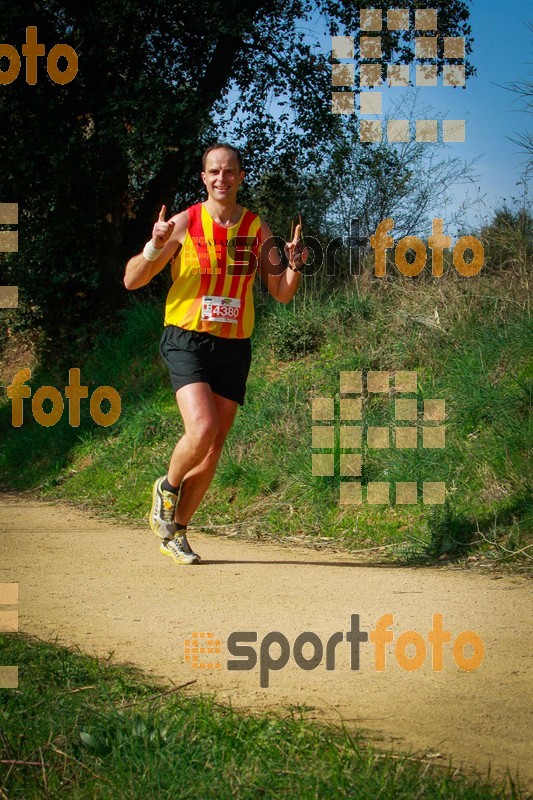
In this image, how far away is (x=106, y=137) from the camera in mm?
12727

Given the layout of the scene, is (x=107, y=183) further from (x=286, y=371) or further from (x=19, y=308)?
(x=286, y=371)

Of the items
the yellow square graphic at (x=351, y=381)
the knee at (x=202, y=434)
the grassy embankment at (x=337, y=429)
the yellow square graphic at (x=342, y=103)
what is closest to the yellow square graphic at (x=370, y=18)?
the yellow square graphic at (x=342, y=103)

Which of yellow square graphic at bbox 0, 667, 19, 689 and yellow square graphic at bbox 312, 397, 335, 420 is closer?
yellow square graphic at bbox 0, 667, 19, 689

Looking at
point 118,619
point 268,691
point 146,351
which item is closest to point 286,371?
point 146,351

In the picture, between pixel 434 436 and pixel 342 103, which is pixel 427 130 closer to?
pixel 342 103

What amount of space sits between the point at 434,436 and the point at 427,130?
194 inches

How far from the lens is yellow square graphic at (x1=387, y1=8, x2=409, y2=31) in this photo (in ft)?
41.1

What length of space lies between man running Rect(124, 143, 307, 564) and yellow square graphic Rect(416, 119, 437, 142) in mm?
5784

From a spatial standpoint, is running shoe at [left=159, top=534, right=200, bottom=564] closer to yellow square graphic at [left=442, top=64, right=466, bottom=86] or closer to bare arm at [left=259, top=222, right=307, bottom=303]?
bare arm at [left=259, top=222, right=307, bottom=303]

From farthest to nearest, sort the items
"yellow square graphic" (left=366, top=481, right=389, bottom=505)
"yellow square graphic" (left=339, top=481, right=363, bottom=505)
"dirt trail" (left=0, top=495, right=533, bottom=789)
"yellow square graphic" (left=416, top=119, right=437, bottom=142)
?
"yellow square graphic" (left=416, top=119, right=437, bottom=142) < "yellow square graphic" (left=339, top=481, right=363, bottom=505) < "yellow square graphic" (left=366, top=481, right=389, bottom=505) < "dirt trail" (left=0, top=495, right=533, bottom=789)

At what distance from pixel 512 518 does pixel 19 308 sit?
9.89 meters

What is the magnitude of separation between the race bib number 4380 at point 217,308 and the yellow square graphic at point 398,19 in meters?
8.13

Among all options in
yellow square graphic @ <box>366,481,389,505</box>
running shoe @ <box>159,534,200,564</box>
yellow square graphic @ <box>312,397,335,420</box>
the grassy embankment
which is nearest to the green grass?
running shoe @ <box>159,534,200,564</box>

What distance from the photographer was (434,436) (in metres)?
7.72
